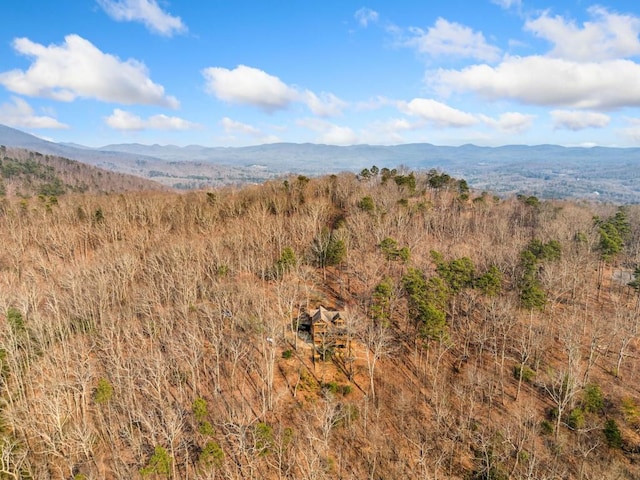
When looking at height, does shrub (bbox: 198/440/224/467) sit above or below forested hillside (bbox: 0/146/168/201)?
below

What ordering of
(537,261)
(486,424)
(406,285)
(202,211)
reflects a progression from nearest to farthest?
(486,424), (406,285), (537,261), (202,211)

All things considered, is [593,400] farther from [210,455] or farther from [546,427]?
[210,455]

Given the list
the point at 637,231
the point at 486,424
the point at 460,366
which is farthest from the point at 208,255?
the point at 637,231

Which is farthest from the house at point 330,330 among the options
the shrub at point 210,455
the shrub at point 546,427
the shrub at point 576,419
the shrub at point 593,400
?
the shrub at point 593,400

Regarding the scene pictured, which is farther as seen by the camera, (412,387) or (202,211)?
(202,211)

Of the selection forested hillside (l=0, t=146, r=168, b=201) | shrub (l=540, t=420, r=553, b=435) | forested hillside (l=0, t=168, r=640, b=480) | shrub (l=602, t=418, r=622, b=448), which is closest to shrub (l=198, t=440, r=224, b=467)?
forested hillside (l=0, t=168, r=640, b=480)

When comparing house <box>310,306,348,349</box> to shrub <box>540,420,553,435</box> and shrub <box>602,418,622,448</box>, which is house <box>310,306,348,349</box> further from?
shrub <box>602,418,622,448</box>

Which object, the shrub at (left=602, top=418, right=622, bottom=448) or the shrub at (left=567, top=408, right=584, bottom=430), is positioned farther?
the shrub at (left=567, top=408, right=584, bottom=430)

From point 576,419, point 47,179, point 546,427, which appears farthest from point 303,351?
point 47,179

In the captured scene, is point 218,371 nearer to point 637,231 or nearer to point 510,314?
point 510,314
